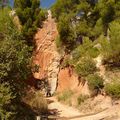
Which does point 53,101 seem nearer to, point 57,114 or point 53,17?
point 57,114

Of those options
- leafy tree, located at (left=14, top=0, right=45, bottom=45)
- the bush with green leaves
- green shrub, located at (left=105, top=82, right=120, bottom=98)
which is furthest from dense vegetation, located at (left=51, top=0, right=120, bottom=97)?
the bush with green leaves

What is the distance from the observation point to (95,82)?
80.6 ft

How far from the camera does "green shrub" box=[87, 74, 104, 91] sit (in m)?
24.6

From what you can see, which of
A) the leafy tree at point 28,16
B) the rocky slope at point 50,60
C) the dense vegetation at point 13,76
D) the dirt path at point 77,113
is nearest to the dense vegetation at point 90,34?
the rocky slope at point 50,60

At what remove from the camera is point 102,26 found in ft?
103

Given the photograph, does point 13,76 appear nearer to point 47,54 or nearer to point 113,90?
point 113,90

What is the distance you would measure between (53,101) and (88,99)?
153 inches

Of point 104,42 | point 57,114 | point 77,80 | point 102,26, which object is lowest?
point 57,114

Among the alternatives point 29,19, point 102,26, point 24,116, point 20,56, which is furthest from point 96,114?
point 29,19

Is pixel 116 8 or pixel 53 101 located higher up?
pixel 116 8

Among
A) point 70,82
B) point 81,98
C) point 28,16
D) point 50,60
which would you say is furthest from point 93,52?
point 28,16

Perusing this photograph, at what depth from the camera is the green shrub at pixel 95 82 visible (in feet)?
80.6

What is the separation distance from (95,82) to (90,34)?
863 centimetres

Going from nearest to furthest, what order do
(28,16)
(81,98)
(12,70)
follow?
(12,70)
(81,98)
(28,16)
